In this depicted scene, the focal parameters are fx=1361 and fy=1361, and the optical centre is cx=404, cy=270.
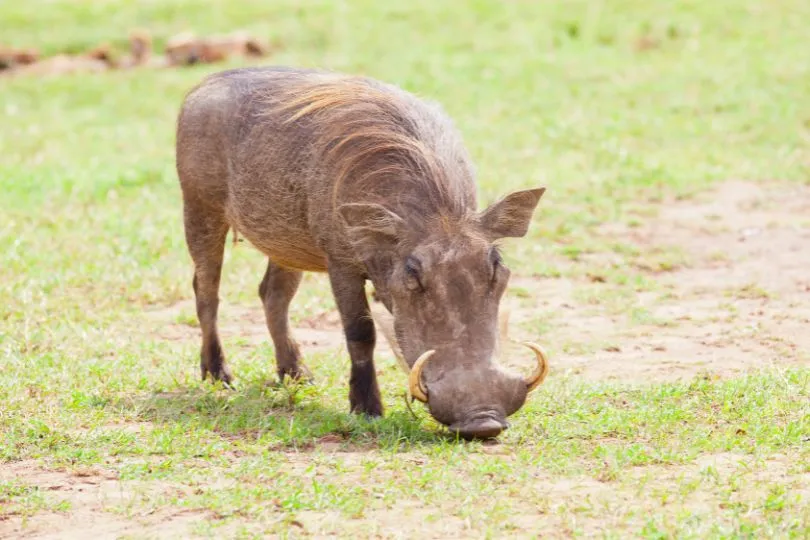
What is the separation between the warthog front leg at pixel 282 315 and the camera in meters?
5.92

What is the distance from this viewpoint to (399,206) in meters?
4.97

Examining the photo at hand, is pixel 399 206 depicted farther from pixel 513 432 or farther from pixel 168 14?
pixel 168 14

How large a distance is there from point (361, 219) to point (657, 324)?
91.7 inches

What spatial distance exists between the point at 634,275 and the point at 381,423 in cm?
311

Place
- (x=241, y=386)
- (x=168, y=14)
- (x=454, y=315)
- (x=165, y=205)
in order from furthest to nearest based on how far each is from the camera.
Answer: (x=168, y=14) → (x=165, y=205) → (x=241, y=386) → (x=454, y=315)

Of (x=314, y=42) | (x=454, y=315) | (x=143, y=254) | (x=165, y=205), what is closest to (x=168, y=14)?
(x=314, y=42)

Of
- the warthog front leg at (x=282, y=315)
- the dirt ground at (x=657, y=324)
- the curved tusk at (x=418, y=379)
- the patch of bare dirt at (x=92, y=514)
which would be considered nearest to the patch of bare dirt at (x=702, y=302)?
the dirt ground at (x=657, y=324)

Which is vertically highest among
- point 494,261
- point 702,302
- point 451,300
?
point 494,261

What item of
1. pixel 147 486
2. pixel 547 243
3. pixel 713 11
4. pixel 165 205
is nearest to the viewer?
pixel 147 486

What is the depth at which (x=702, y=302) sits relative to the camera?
7.16m

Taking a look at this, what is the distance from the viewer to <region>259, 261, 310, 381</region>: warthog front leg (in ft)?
19.4

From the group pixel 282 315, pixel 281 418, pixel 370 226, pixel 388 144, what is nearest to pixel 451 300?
pixel 370 226

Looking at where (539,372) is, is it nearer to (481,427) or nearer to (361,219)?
(481,427)

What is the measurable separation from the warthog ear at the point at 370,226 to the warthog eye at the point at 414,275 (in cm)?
14
